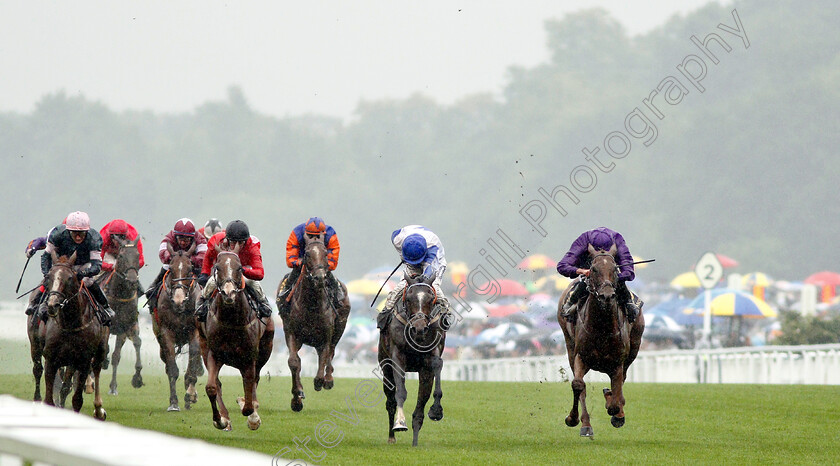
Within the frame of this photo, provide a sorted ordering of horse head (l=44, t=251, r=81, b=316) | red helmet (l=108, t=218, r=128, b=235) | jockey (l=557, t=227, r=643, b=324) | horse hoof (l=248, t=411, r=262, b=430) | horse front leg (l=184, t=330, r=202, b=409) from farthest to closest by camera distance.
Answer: red helmet (l=108, t=218, r=128, b=235)
horse front leg (l=184, t=330, r=202, b=409)
jockey (l=557, t=227, r=643, b=324)
horse hoof (l=248, t=411, r=262, b=430)
horse head (l=44, t=251, r=81, b=316)

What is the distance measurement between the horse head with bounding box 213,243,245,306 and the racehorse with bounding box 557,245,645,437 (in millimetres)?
3104

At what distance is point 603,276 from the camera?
11312 mm

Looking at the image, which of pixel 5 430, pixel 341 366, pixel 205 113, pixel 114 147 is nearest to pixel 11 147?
pixel 114 147

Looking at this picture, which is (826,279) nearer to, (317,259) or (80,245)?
(317,259)

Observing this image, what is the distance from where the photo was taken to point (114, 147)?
6781 centimetres

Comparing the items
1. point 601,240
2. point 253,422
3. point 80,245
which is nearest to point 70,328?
point 80,245

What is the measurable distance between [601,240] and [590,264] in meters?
0.28

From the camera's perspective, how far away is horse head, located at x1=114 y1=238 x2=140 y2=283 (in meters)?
15.5

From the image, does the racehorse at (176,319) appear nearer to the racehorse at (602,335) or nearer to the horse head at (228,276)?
the horse head at (228,276)

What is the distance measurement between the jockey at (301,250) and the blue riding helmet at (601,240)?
323 cm

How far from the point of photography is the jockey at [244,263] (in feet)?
38.6

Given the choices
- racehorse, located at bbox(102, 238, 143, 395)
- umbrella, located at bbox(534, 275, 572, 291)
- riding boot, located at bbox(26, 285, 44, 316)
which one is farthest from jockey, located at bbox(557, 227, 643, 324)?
umbrella, located at bbox(534, 275, 572, 291)

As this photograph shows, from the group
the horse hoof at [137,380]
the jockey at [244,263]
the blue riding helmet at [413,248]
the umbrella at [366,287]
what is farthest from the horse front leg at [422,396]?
the umbrella at [366,287]

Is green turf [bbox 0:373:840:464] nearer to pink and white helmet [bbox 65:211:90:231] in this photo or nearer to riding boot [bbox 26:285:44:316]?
riding boot [bbox 26:285:44:316]
